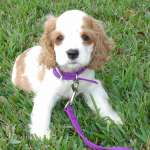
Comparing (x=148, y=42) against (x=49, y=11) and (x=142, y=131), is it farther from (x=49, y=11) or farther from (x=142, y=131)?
(x=49, y=11)

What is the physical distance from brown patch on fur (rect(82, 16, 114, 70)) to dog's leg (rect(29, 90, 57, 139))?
741 millimetres

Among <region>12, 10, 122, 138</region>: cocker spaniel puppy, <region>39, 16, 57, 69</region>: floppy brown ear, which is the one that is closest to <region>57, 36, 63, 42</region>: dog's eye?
<region>12, 10, 122, 138</region>: cocker spaniel puppy

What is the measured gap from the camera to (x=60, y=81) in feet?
9.20

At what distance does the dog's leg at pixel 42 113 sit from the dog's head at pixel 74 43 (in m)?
0.46

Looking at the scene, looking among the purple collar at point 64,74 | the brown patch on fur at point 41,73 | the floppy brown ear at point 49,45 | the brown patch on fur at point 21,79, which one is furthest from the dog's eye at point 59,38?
the brown patch on fur at point 21,79

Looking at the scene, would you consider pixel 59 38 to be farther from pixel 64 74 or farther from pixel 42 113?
pixel 42 113

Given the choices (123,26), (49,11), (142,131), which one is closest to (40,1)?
(49,11)

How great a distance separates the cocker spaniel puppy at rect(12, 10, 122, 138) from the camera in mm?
2357

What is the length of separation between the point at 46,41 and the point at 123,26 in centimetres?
273

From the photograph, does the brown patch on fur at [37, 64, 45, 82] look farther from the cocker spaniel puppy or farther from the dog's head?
the dog's head

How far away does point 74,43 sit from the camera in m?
2.32

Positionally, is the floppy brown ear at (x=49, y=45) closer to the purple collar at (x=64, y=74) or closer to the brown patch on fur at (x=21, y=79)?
the purple collar at (x=64, y=74)

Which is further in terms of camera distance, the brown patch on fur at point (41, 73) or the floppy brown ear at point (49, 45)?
the brown patch on fur at point (41, 73)

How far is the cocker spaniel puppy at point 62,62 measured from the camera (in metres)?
2.36
